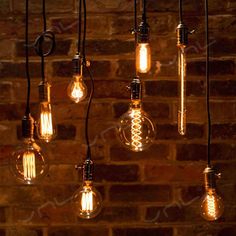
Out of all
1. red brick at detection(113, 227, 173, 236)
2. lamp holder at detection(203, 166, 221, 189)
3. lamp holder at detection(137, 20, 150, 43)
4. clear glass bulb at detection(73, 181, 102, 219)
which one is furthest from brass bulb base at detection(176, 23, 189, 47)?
red brick at detection(113, 227, 173, 236)

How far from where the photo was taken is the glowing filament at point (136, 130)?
1064 millimetres

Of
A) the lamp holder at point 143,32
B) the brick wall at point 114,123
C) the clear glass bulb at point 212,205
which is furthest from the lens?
the brick wall at point 114,123

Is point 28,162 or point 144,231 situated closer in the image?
point 28,162

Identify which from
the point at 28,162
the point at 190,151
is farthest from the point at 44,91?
the point at 190,151

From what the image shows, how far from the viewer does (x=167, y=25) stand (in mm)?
1350

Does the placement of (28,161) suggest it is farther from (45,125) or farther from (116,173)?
(116,173)

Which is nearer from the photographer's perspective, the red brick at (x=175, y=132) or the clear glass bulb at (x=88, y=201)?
the clear glass bulb at (x=88, y=201)

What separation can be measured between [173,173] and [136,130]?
0.38m

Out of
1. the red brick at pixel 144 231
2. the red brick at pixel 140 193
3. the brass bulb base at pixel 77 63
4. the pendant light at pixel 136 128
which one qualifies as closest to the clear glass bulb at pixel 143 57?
the pendant light at pixel 136 128

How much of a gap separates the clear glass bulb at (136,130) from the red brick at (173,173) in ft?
1.09

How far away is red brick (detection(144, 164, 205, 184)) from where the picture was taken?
54.6 inches

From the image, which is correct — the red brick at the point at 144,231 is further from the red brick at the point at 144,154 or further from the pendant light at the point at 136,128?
the pendant light at the point at 136,128

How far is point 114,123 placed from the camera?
1388 millimetres

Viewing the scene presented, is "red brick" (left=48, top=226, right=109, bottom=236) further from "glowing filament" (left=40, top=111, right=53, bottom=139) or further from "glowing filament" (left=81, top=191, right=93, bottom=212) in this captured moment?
"glowing filament" (left=40, top=111, right=53, bottom=139)
